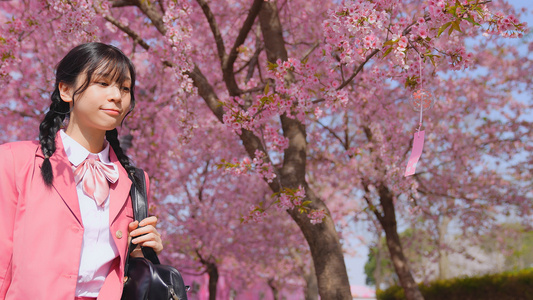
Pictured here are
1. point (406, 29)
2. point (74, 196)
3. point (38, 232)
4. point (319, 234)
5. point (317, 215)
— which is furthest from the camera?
point (319, 234)

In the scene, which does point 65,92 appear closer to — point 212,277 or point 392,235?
point 392,235

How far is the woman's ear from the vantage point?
2.36m

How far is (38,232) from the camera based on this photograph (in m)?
1.97

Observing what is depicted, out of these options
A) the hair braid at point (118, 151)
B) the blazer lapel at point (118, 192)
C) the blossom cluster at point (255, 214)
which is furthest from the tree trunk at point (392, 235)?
the blazer lapel at point (118, 192)

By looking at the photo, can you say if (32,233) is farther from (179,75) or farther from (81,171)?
(179,75)

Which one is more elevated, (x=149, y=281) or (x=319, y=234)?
(x=319, y=234)

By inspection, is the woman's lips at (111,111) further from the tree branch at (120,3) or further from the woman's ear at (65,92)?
the tree branch at (120,3)

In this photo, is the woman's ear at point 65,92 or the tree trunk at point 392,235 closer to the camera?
the woman's ear at point 65,92

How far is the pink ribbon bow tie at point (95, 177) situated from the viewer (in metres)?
2.20

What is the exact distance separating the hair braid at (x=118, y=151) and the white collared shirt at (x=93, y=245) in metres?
0.28

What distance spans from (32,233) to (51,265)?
16 centimetres

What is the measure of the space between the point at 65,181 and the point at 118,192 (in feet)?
0.91

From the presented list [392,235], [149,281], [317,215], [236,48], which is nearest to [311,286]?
[392,235]

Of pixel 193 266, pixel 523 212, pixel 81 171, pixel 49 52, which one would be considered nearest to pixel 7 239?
pixel 81 171
